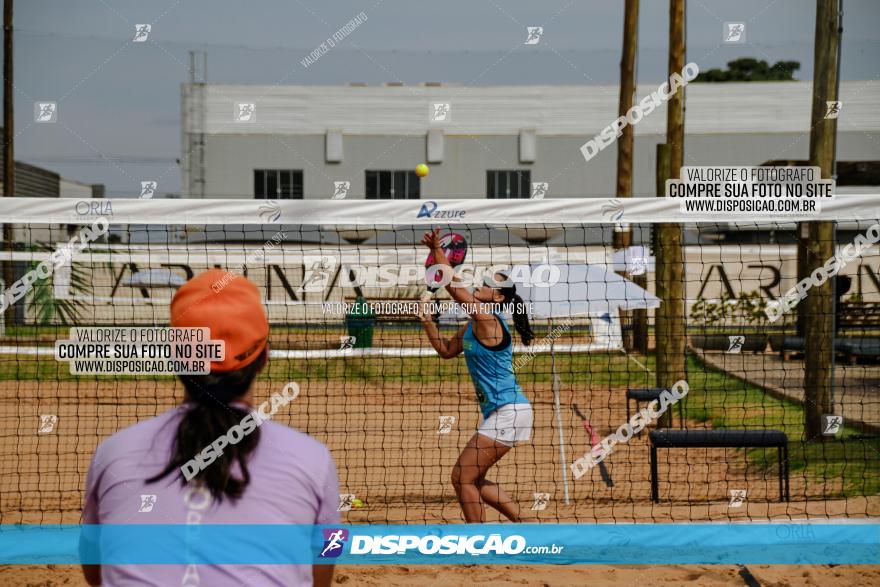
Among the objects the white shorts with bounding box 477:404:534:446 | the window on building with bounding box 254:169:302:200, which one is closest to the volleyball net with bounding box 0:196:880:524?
the white shorts with bounding box 477:404:534:446

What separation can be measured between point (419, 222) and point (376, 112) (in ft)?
96.4

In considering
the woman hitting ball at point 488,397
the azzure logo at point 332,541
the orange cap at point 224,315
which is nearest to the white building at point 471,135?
the woman hitting ball at point 488,397

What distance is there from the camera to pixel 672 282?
37.6ft

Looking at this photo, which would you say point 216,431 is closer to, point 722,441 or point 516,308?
point 516,308

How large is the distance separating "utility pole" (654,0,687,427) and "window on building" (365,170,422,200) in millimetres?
22596

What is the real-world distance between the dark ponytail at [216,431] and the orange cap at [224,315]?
4cm

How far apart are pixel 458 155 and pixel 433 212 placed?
2875 cm

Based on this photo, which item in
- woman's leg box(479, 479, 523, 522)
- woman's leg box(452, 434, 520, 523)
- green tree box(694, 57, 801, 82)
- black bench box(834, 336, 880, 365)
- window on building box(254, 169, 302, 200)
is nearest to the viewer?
woman's leg box(452, 434, 520, 523)

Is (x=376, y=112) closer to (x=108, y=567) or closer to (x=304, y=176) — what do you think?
(x=304, y=176)

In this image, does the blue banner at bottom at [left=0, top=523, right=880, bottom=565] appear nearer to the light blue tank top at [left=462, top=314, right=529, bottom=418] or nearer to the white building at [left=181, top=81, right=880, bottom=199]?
the light blue tank top at [left=462, top=314, right=529, bottom=418]

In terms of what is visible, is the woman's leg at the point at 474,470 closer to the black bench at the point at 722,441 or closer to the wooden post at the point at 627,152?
the black bench at the point at 722,441

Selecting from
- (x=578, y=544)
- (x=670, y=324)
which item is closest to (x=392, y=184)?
(x=670, y=324)

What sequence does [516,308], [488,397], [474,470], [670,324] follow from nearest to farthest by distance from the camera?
[474,470], [488,397], [516,308], [670,324]

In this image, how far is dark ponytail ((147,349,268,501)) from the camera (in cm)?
211
